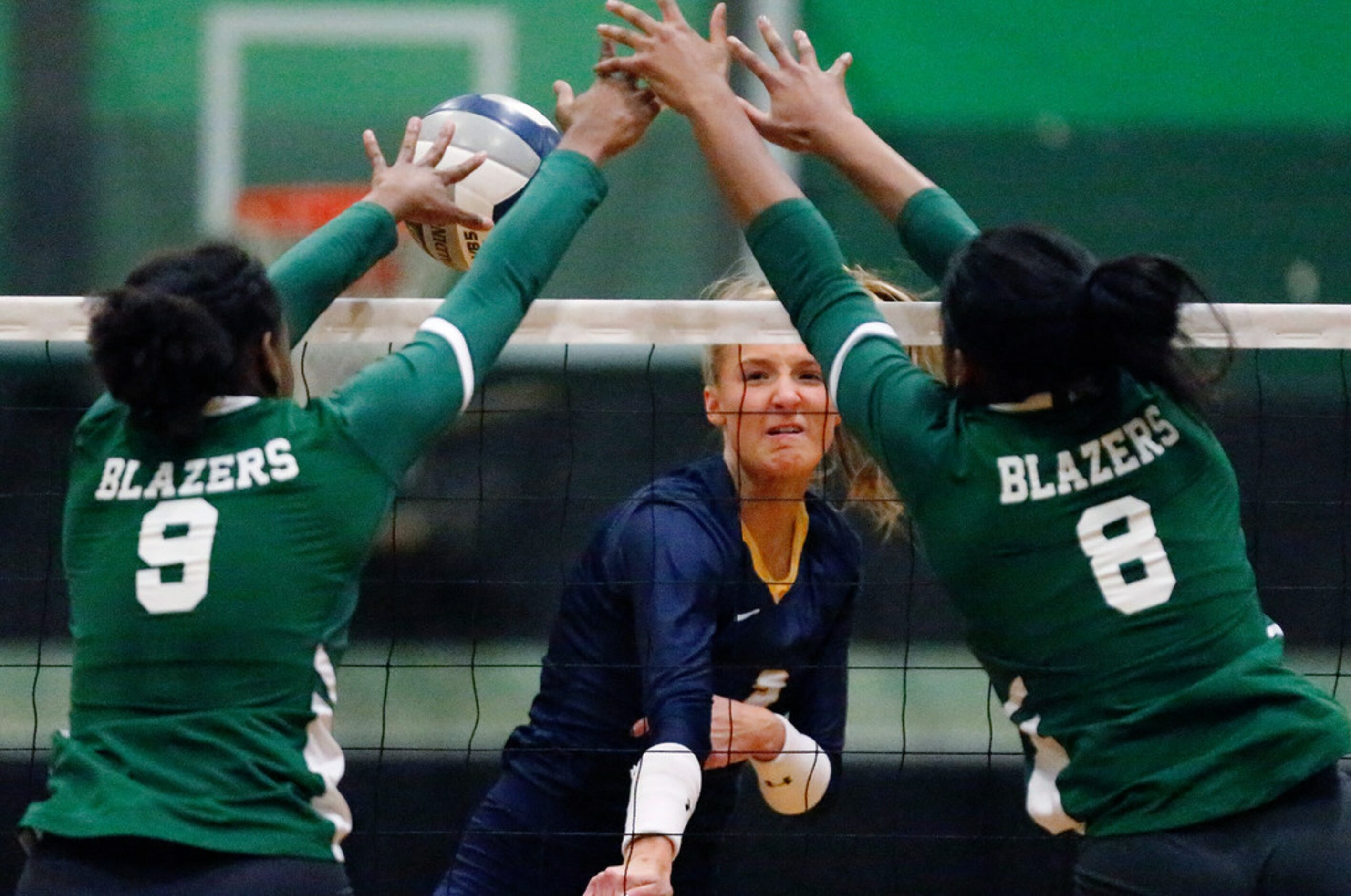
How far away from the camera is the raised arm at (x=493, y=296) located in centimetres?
206

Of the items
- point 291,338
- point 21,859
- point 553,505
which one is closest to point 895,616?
point 553,505

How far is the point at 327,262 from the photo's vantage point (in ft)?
7.84

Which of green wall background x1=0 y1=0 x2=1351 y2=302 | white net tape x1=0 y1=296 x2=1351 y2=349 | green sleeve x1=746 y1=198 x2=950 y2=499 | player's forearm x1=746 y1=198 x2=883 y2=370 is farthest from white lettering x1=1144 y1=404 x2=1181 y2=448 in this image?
green wall background x1=0 y1=0 x2=1351 y2=302

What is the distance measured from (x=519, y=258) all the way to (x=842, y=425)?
4.22ft

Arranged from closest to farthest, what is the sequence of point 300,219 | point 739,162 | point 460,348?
point 460,348 < point 739,162 < point 300,219

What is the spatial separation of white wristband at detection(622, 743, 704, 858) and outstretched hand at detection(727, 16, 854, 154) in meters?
1.02

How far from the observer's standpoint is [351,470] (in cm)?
203

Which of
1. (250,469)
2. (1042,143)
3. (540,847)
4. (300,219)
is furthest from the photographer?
(300,219)

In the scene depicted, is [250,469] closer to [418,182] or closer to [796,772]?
[418,182]

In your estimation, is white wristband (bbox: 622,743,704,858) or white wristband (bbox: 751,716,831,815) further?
white wristband (bbox: 751,716,831,815)

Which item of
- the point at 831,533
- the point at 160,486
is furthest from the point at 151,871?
the point at 831,533

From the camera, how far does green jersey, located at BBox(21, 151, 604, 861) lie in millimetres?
1922

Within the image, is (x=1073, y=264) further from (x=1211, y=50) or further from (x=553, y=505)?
(x=1211, y=50)

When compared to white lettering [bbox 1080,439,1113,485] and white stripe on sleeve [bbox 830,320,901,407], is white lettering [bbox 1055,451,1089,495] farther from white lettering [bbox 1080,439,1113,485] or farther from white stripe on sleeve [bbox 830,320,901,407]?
white stripe on sleeve [bbox 830,320,901,407]
